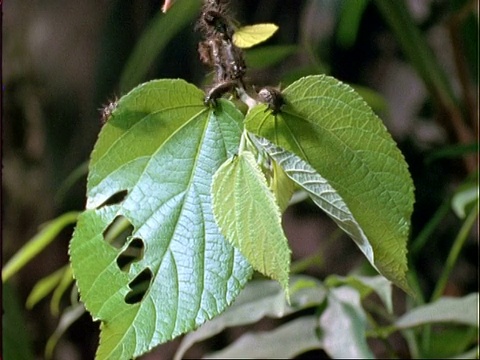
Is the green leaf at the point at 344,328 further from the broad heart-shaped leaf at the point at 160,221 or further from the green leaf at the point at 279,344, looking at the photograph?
the broad heart-shaped leaf at the point at 160,221

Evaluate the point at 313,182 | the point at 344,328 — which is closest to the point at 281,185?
the point at 313,182

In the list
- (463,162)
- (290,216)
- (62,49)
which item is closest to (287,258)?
(463,162)

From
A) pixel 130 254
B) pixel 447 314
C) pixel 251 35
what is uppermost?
pixel 251 35

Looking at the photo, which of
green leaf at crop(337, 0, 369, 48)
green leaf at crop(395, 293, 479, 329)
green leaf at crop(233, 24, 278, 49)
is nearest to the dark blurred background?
green leaf at crop(337, 0, 369, 48)

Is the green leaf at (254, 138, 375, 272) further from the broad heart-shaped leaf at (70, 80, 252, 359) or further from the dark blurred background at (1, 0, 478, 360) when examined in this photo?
the dark blurred background at (1, 0, 478, 360)

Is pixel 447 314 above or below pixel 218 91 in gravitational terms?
below

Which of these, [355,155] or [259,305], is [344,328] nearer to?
[259,305]
